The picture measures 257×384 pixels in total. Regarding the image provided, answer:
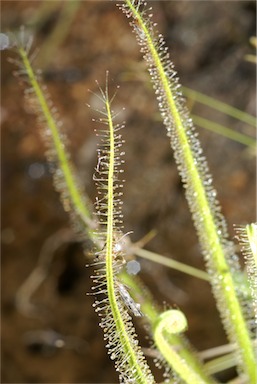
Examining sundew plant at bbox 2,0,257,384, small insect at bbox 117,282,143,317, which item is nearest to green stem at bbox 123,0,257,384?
sundew plant at bbox 2,0,257,384

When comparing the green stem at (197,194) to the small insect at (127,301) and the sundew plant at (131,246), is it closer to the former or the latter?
the sundew plant at (131,246)

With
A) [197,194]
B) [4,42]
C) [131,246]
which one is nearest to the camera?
[197,194]

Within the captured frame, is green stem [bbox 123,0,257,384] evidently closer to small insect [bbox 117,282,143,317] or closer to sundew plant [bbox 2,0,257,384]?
sundew plant [bbox 2,0,257,384]

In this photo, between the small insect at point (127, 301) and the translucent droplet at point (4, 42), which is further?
the translucent droplet at point (4, 42)

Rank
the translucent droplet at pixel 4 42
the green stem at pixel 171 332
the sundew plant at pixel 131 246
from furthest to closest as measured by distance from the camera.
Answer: the translucent droplet at pixel 4 42
the green stem at pixel 171 332
the sundew plant at pixel 131 246

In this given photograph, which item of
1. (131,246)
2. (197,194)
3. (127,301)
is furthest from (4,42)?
(127,301)

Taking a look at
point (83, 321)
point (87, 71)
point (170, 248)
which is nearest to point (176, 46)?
point (87, 71)

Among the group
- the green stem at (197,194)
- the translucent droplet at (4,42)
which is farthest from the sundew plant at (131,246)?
→ the translucent droplet at (4,42)

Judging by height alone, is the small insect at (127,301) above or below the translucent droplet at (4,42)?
below

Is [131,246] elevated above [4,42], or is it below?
below

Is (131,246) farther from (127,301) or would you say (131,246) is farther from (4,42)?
(4,42)

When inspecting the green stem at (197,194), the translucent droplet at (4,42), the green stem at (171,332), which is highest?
the translucent droplet at (4,42)
